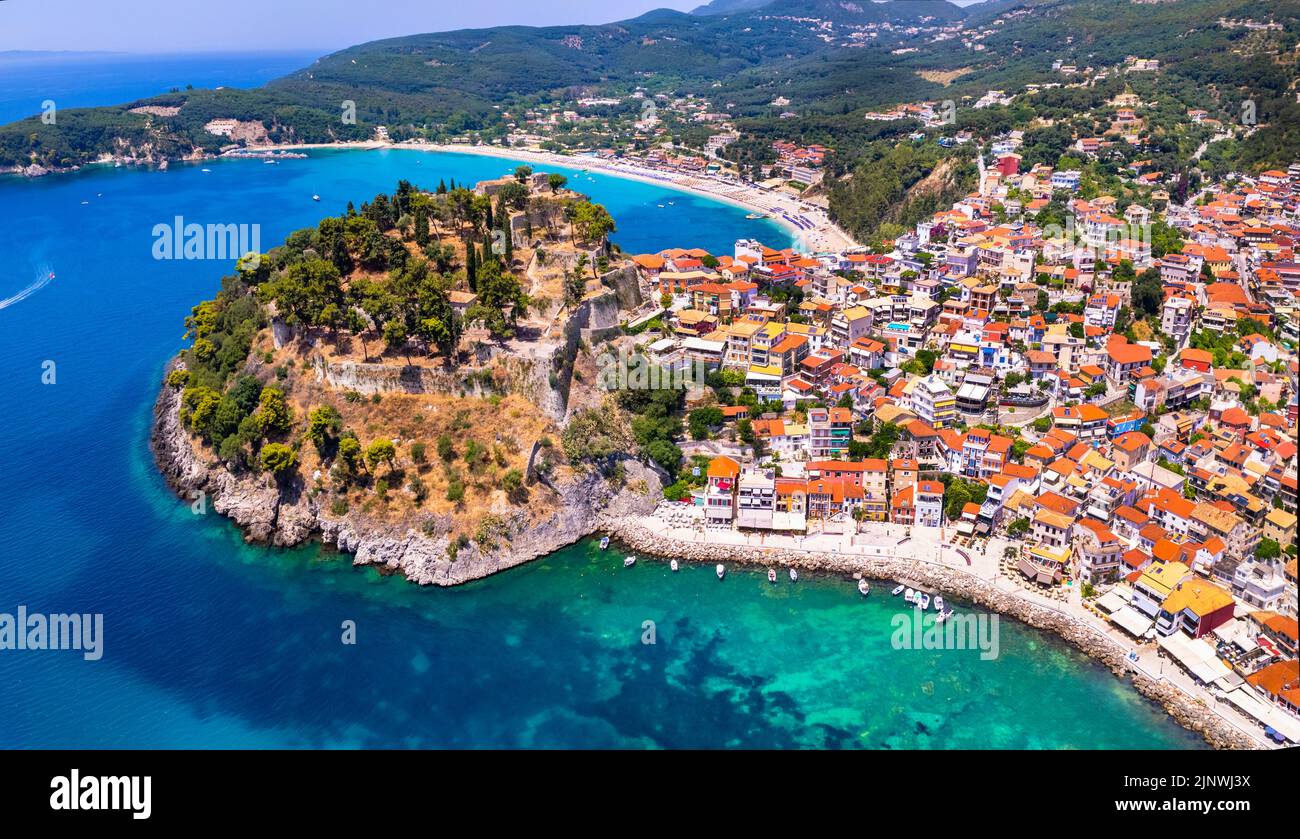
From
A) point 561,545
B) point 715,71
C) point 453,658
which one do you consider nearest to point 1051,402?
point 561,545

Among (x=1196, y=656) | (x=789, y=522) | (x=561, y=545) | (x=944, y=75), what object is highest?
(x=944, y=75)

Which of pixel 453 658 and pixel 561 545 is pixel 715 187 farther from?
pixel 453 658

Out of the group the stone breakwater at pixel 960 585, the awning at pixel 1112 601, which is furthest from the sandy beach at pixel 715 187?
the awning at pixel 1112 601

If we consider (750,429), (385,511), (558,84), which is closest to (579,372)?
(750,429)

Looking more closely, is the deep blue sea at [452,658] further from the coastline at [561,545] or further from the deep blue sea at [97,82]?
the deep blue sea at [97,82]

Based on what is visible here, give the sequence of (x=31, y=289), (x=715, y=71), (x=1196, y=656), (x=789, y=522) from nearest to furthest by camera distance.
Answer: (x=1196, y=656) → (x=789, y=522) → (x=31, y=289) → (x=715, y=71)

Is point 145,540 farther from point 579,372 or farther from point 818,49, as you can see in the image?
point 818,49
